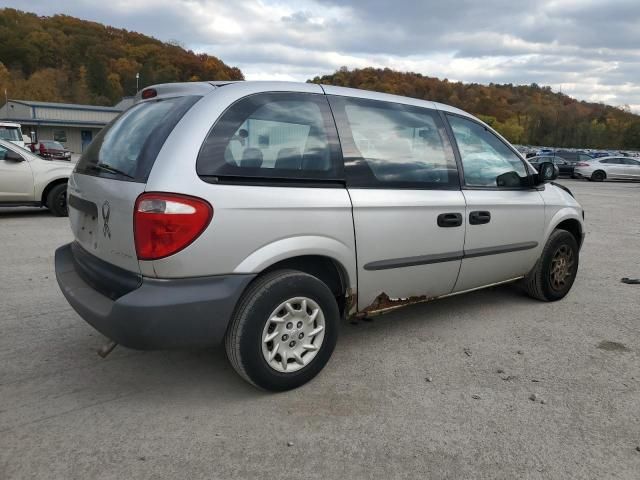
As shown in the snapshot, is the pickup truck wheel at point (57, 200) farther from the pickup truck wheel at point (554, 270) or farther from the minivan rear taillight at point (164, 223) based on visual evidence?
the pickup truck wheel at point (554, 270)

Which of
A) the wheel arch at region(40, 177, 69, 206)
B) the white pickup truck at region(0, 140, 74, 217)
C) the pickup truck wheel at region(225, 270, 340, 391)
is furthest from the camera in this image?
the wheel arch at region(40, 177, 69, 206)

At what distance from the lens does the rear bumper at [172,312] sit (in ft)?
8.09

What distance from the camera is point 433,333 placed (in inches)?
155

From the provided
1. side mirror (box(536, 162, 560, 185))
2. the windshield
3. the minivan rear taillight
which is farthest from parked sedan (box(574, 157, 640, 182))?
the minivan rear taillight

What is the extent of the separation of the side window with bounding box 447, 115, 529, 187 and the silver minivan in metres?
0.02

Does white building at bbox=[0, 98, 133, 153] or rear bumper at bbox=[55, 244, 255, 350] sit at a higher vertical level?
white building at bbox=[0, 98, 133, 153]

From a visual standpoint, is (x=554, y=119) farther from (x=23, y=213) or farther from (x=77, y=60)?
(x=23, y=213)

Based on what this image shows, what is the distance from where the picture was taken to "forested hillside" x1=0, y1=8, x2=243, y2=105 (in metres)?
81.4

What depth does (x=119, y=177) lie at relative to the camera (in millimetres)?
2732

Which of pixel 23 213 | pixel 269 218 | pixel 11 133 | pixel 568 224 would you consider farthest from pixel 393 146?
pixel 11 133

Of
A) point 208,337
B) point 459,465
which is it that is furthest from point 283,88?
point 459,465

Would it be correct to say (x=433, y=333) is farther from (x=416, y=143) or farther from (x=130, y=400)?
(x=130, y=400)

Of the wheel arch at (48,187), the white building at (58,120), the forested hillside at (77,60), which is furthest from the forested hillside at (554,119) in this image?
the wheel arch at (48,187)

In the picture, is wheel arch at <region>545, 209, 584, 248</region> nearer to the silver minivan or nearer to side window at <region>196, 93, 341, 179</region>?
the silver minivan
